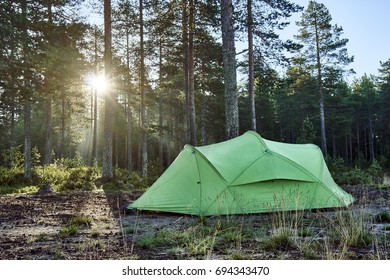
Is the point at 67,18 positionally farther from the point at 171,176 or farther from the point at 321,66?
the point at 321,66

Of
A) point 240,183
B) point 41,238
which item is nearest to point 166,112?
point 240,183

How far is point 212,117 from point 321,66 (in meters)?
9.84

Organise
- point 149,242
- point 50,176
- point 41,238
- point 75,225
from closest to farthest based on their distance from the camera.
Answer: point 149,242 → point 41,238 → point 75,225 → point 50,176

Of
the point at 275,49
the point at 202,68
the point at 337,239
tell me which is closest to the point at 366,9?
the point at 337,239

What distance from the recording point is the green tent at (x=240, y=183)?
6.34m

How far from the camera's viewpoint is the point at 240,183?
640 centimetres

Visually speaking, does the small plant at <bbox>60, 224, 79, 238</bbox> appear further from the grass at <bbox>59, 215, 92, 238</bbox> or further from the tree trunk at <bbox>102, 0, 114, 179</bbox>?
the tree trunk at <bbox>102, 0, 114, 179</bbox>

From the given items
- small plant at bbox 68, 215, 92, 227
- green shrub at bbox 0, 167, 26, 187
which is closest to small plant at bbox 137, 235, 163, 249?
small plant at bbox 68, 215, 92, 227

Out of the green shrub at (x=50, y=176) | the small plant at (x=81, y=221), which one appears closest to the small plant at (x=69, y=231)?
the small plant at (x=81, y=221)

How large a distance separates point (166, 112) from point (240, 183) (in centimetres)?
2675

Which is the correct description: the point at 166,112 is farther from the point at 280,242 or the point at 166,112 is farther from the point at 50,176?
the point at 280,242

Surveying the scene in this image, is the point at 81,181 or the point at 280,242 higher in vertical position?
the point at 81,181

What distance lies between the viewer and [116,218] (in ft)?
21.1

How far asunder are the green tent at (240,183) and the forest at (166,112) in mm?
246
